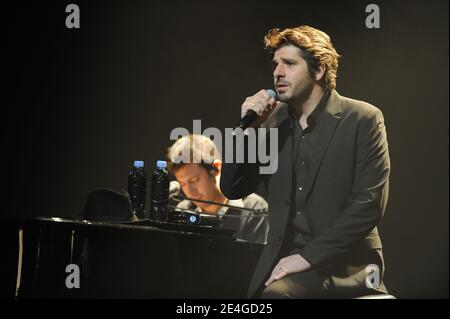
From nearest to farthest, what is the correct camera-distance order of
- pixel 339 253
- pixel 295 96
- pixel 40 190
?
1. pixel 339 253
2. pixel 295 96
3. pixel 40 190

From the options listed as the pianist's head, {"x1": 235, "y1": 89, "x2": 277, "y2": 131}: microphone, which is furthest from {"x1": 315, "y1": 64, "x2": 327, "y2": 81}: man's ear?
the pianist's head

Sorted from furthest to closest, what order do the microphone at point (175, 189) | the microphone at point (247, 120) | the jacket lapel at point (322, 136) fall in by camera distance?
the microphone at point (175, 189), the jacket lapel at point (322, 136), the microphone at point (247, 120)

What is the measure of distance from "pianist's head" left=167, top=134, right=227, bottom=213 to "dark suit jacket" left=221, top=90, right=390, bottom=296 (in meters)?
0.76

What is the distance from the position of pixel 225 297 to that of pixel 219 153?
1111mm

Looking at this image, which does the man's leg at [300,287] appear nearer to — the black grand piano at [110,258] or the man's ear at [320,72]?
the black grand piano at [110,258]

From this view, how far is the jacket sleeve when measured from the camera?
3.07 meters

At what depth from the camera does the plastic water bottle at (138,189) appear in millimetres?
3342

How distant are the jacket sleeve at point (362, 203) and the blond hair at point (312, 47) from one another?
1.18 ft

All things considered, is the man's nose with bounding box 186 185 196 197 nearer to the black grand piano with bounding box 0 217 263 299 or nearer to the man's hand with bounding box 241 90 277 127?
the black grand piano with bounding box 0 217 263 299

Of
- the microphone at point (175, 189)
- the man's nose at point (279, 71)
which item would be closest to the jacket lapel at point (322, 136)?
the man's nose at point (279, 71)

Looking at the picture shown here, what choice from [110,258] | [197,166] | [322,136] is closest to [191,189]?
[197,166]

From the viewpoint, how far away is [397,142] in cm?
384
